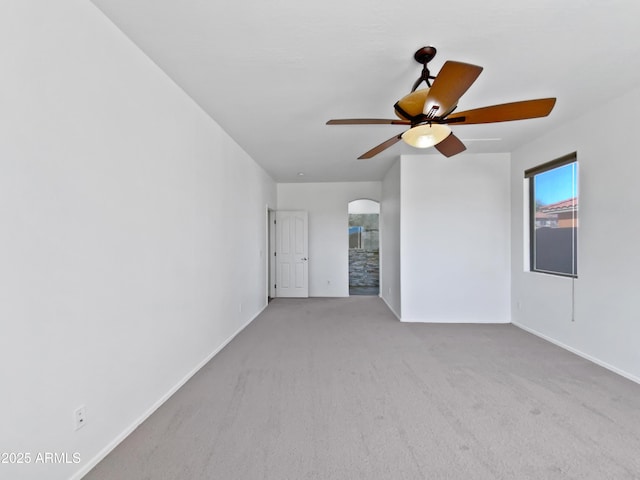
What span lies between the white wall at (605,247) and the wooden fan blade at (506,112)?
1572 mm

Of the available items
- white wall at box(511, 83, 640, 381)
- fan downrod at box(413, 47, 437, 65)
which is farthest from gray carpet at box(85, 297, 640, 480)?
fan downrod at box(413, 47, 437, 65)

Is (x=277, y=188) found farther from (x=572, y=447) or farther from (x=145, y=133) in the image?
(x=572, y=447)

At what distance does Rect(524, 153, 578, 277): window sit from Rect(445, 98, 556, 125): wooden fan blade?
1984mm

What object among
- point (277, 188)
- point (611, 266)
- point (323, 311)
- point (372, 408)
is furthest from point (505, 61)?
point (277, 188)

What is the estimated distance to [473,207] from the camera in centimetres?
456

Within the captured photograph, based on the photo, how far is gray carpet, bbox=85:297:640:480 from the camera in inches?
65.4

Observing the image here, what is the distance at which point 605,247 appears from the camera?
9.61 feet

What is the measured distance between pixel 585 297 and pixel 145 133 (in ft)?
14.4

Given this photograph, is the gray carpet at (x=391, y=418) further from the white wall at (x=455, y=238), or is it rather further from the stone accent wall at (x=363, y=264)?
the stone accent wall at (x=363, y=264)

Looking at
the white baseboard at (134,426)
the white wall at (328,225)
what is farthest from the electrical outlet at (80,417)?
the white wall at (328,225)

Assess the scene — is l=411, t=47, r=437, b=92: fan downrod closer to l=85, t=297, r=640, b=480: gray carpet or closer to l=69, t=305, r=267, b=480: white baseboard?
l=85, t=297, r=640, b=480: gray carpet

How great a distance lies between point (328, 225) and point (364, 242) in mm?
3163

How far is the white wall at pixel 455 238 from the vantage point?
14.9 feet

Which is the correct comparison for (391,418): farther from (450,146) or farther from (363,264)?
(363,264)
